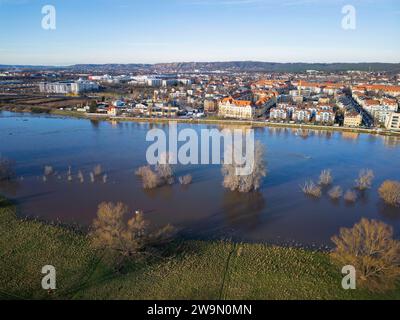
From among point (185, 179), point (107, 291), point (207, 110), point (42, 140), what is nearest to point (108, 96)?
point (207, 110)

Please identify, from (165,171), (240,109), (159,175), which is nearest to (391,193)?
(165,171)

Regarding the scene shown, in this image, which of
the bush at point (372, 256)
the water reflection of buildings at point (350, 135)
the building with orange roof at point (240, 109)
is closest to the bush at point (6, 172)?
the bush at point (372, 256)

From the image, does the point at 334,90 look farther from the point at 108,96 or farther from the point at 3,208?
the point at 3,208

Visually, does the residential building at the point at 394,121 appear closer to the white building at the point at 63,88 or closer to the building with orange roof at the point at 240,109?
the building with orange roof at the point at 240,109

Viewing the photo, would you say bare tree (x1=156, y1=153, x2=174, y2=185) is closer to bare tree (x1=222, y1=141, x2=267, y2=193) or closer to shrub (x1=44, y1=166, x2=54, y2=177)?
bare tree (x1=222, y1=141, x2=267, y2=193)

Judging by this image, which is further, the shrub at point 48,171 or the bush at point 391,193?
the shrub at point 48,171

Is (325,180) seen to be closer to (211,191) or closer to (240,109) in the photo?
(211,191)

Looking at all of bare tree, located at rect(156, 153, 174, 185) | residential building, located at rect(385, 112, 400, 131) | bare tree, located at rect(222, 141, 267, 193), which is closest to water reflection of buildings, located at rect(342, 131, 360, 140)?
residential building, located at rect(385, 112, 400, 131)

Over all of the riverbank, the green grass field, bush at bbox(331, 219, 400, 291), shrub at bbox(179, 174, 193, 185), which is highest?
the riverbank
